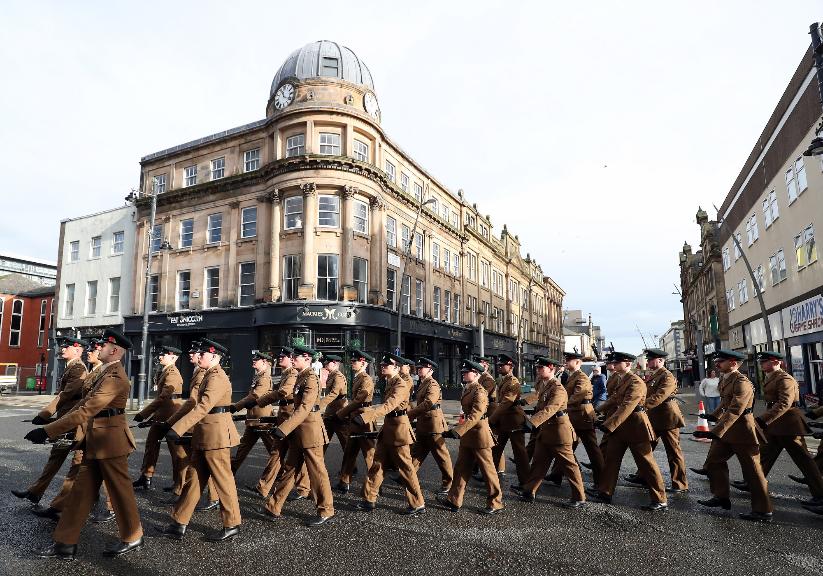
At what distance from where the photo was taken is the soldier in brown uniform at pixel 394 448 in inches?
260

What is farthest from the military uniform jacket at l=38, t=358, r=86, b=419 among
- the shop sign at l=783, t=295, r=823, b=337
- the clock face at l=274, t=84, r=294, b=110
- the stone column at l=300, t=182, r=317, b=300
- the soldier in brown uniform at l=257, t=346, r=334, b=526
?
the shop sign at l=783, t=295, r=823, b=337

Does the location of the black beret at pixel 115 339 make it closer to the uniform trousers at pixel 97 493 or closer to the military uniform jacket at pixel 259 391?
the uniform trousers at pixel 97 493

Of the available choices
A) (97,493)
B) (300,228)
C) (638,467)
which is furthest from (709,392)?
(300,228)

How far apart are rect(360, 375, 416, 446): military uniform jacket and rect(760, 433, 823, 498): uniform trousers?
15.9 ft

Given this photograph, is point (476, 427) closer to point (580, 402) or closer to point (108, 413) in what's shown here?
point (580, 402)

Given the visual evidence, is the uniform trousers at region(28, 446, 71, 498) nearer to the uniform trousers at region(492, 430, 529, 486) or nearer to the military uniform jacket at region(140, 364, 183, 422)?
the military uniform jacket at region(140, 364, 183, 422)

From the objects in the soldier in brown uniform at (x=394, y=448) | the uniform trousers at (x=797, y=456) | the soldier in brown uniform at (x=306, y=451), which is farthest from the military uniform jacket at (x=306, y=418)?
the uniform trousers at (x=797, y=456)

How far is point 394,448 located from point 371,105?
24.6m

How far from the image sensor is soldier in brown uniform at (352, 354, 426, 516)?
6.61 m

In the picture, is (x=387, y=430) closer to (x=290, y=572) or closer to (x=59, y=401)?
(x=290, y=572)

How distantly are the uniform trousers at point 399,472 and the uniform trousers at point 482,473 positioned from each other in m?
0.46

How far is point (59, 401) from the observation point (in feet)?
23.1

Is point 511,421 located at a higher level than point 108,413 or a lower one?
lower

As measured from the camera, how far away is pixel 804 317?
2247 centimetres
